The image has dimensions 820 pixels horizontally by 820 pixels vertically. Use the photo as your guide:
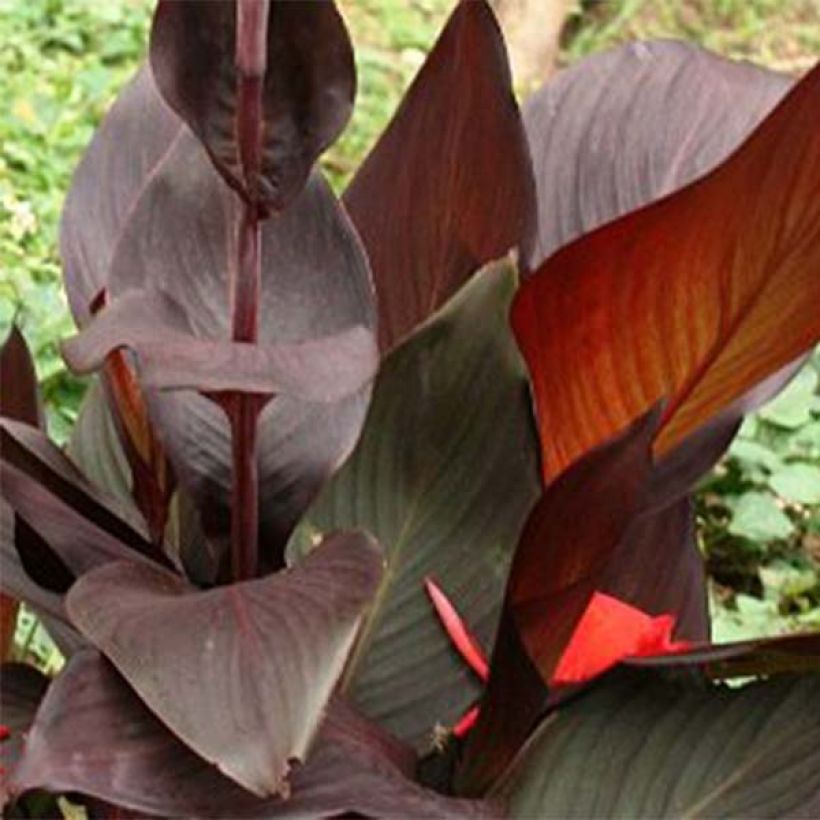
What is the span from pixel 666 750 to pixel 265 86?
1.41 ft

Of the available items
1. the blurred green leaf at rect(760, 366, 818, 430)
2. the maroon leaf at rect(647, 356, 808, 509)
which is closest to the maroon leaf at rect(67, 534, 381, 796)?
the maroon leaf at rect(647, 356, 808, 509)

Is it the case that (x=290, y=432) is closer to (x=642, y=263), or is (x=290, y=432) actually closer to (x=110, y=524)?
(x=110, y=524)

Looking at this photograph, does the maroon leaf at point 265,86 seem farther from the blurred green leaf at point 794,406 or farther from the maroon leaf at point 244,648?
the blurred green leaf at point 794,406

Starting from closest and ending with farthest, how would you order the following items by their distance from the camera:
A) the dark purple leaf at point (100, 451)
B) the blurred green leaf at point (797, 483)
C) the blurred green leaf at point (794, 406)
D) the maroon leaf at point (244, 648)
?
the maroon leaf at point (244, 648) < the dark purple leaf at point (100, 451) < the blurred green leaf at point (797, 483) < the blurred green leaf at point (794, 406)

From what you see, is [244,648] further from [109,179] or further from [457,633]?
A: [109,179]

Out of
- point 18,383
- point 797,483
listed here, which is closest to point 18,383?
point 18,383

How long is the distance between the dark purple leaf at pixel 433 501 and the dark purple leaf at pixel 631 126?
0.46 ft

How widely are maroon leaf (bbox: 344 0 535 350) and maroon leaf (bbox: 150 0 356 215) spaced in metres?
0.19

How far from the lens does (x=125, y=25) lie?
374 cm

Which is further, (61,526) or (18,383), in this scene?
(18,383)

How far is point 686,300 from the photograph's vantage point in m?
1.13

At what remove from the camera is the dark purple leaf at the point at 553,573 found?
106 cm

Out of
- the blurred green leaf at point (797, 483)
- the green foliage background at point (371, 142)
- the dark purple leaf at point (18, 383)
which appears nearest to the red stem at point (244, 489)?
the dark purple leaf at point (18, 383)

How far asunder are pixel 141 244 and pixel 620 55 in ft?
1.26
